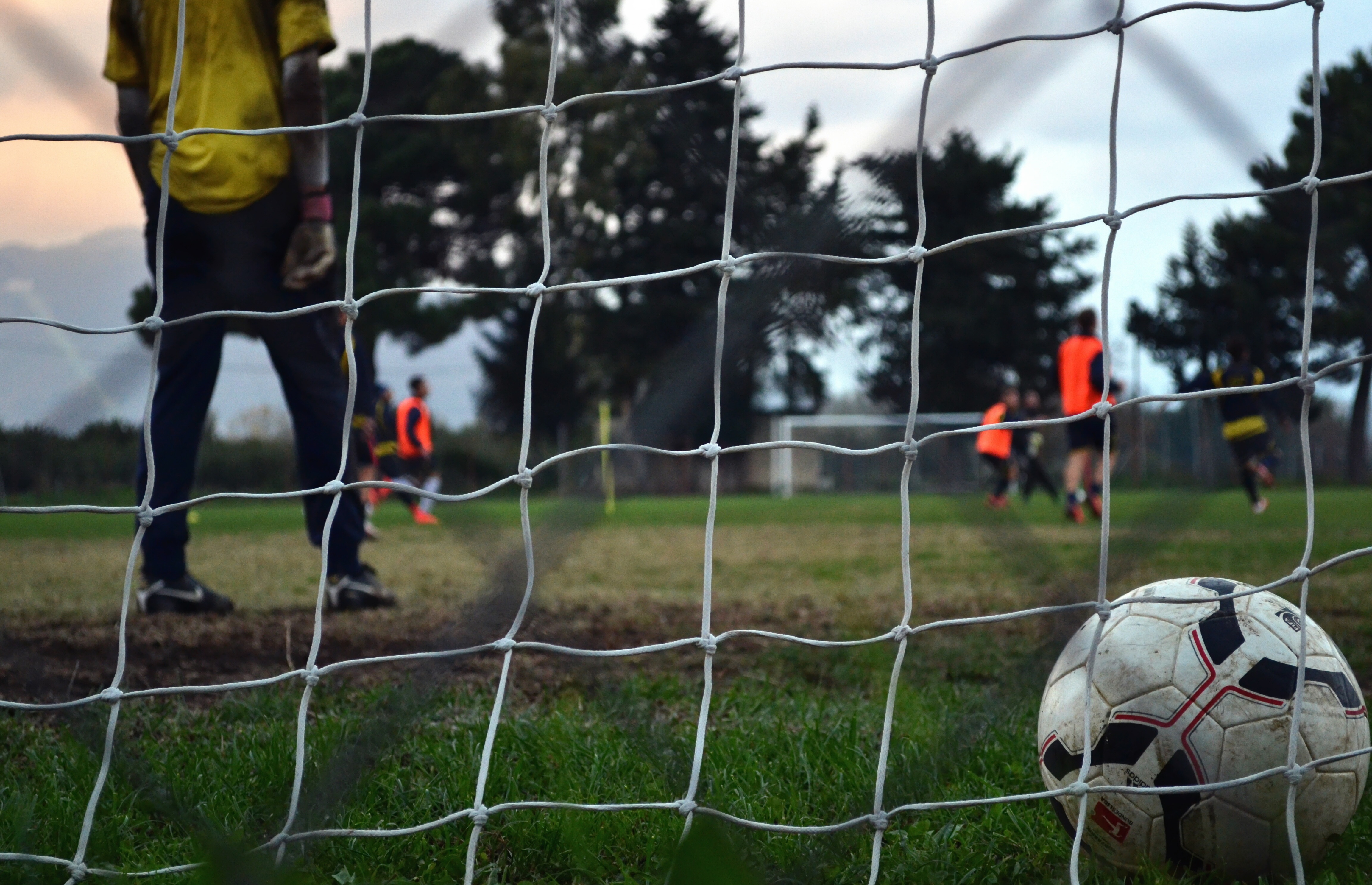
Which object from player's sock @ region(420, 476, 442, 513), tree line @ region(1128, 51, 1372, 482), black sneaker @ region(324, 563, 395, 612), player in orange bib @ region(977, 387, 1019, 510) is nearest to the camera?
tree line @ region(1128, 51, 1372, 482)

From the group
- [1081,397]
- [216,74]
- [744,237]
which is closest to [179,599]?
[216,74]

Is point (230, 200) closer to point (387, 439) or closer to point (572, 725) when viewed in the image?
point (572, 725)

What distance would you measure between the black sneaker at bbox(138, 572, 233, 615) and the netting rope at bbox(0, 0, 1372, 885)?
4.34 feet

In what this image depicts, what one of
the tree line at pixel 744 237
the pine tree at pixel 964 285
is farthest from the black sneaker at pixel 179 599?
the pine tree at pixel 964 285

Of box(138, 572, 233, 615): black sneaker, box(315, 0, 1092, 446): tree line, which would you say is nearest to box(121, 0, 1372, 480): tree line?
box(315, 0, 1092, 446): tree line

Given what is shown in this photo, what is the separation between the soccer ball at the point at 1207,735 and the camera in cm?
122

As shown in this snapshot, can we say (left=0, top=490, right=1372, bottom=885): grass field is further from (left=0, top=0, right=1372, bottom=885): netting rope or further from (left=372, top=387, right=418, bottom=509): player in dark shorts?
(left=372, top=387, right=418, bottom=509): player in dark shorts

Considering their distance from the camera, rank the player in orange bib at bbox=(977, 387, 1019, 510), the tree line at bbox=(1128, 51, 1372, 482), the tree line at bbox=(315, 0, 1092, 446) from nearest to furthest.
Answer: the tree line at bbox=(315, 0, 1092, 446) → the tree line at bbox=(1128, 51, 1372, 482) → the player in orange bib at bbox=(977, 387, 1019, 510)

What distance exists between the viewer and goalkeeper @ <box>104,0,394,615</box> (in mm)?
2479

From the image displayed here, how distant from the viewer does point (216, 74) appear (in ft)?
8.14

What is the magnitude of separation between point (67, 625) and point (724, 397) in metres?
1.99

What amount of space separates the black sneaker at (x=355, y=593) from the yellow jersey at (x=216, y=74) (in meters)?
1.04

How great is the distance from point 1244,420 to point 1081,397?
182 centimetres

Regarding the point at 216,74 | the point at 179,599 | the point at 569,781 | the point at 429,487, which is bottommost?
the point at 569,781
